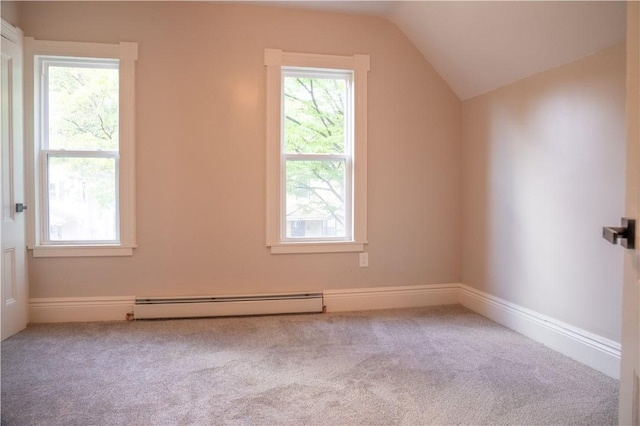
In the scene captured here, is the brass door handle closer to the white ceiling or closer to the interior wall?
the interior wall

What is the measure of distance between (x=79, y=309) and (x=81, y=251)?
0.46 meters

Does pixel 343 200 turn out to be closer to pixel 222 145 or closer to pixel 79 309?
pixel 222 145

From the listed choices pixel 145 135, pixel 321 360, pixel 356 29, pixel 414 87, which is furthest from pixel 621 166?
pixel 145 135

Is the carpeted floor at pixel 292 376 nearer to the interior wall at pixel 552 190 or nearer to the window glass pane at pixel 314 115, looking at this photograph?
the interior wall at pixel 552 190

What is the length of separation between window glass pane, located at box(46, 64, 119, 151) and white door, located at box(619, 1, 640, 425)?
3267 mm

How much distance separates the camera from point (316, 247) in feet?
10.9

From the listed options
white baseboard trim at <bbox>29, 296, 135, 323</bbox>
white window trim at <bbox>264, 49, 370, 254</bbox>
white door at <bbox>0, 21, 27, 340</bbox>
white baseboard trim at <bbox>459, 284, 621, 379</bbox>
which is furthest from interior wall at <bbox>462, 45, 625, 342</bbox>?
white door at <bbox>0, 21, 27, 340</bbox>

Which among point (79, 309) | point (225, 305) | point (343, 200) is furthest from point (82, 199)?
point (343, 200)

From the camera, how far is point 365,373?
7.06ft

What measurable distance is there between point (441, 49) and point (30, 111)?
10.9 ft

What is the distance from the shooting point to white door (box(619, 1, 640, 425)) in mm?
1175

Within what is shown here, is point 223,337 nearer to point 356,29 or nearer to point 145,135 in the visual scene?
point 145,135

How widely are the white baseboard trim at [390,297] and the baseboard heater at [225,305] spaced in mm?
169

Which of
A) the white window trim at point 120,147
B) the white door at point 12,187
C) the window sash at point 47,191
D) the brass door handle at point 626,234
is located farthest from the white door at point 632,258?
the white door at point 12,187
